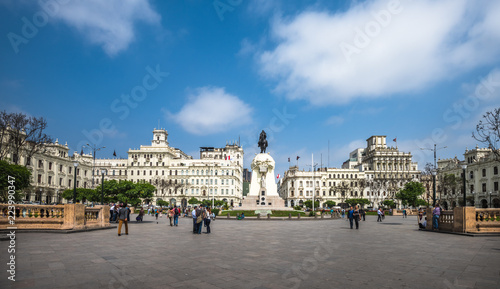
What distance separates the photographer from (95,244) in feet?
46.1

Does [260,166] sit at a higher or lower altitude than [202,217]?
higher

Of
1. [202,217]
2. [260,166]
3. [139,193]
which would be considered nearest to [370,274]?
[202,217]

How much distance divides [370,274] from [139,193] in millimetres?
32809

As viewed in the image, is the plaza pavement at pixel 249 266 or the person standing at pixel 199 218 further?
the person standing at pixel 199 218

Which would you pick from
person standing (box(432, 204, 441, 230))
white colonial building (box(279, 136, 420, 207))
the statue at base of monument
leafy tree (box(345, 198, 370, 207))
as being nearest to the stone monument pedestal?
the statue at base of monument

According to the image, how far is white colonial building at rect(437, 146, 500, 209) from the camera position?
71.5m

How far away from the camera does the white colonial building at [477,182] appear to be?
7150cm

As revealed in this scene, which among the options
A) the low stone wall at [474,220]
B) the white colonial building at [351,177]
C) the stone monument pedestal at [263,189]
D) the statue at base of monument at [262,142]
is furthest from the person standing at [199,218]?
the white colonial building at [351,177]

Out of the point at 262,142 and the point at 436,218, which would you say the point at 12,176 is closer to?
the point at 262,142

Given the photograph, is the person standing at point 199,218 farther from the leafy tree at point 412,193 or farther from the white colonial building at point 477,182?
the white colonial building at point 477,182

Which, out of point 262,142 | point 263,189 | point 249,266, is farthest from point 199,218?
point 262,142

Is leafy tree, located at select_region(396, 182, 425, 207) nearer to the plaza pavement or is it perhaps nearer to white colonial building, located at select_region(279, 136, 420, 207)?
white colonial building, located at select_region(279, 136, 420, 207)

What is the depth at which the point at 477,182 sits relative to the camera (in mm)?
78188

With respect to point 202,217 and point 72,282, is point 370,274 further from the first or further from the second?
point 202,217
